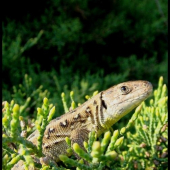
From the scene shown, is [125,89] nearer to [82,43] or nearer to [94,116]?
[94,116]

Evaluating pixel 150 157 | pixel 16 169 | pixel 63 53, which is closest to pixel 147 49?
pixel 63 53

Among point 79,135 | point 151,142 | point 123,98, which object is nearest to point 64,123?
point 79,135

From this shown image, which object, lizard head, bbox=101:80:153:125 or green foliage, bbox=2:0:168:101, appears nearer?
lizard head, bbox=101:80:153:125

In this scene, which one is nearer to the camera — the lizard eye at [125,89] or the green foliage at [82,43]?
the lizard eye at [125,89]

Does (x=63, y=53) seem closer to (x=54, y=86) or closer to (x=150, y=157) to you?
(x=54, y=86)

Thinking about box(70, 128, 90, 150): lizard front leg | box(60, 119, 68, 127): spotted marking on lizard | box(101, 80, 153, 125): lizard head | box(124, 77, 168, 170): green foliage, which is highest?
box(101, 80, 153, 125): lizard head

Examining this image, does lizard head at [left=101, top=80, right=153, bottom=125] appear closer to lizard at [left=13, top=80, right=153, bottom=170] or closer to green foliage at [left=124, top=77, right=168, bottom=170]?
lizard at [left=13, top=80, right=153, bottom=170]

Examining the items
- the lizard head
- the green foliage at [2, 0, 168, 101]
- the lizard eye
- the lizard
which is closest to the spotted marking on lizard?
the lizard

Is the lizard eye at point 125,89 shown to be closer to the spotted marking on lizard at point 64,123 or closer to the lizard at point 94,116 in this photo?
the lizard at point 94,116

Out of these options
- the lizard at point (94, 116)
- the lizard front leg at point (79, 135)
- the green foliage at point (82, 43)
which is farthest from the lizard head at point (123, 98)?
the green foliage at point (82, 43)

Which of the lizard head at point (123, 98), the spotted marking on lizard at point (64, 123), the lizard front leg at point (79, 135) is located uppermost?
the lizard head at point (123, 98)

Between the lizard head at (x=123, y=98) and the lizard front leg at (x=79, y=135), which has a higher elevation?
the lizard head at (x=123, y=98)
